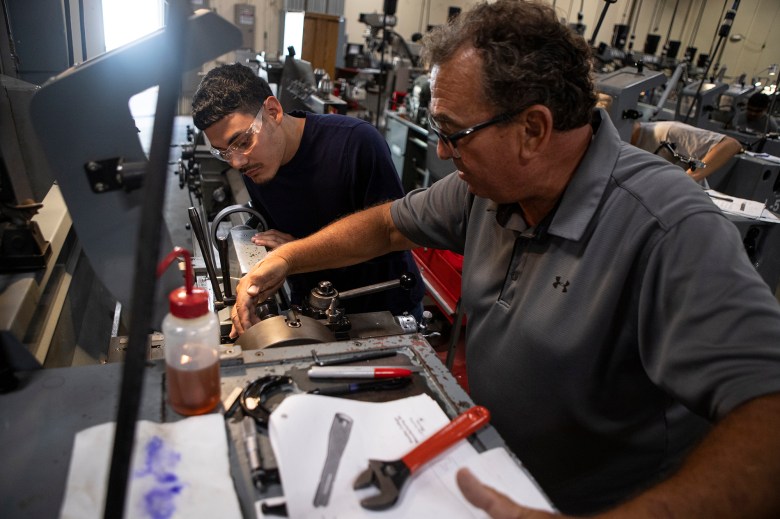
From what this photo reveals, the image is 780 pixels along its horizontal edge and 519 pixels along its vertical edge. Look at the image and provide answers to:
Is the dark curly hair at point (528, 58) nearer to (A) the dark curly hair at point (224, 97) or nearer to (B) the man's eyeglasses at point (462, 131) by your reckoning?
(B) the man's eyeglasses at point (462, 131)

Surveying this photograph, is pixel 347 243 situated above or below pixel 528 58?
below

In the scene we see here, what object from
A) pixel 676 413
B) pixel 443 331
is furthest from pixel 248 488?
pixel 443 331

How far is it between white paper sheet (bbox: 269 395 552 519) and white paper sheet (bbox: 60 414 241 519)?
6 cm

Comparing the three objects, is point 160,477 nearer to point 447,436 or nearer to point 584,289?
point 447,436

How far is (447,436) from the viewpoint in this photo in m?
0.59

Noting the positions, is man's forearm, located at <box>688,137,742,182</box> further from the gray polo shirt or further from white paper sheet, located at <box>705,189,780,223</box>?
the gray polo shirt

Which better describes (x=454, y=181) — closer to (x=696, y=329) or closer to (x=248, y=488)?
(x=696, y=329)

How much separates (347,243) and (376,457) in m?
0.71

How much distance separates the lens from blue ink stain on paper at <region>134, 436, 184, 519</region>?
1.57ft

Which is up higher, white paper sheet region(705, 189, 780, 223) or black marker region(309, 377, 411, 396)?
black marker region(309, 377, 411, 396)

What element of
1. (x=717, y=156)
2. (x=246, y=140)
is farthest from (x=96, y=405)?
(x=717, y=156)

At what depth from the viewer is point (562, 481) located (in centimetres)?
92

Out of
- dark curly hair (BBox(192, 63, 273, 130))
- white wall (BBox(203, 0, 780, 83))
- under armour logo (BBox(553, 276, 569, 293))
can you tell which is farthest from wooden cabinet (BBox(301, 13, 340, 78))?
under armour logo (BBox(553, 276, 569, 293))

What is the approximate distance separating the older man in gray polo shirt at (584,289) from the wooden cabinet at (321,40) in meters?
4.12
